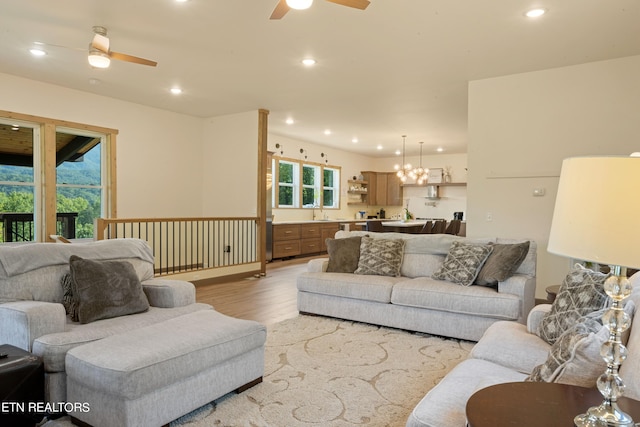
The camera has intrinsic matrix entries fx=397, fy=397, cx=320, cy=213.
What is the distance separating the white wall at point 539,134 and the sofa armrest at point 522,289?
1252mm

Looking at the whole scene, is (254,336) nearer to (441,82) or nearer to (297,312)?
(297,312)

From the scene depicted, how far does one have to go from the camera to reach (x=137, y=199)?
663 centimetres

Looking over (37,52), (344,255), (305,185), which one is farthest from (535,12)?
(305,185)

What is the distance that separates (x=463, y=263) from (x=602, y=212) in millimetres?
2926

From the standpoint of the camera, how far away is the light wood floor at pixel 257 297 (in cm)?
445

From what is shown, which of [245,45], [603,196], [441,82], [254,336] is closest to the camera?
[603,196]

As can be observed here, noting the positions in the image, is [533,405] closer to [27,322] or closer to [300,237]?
[27,322]

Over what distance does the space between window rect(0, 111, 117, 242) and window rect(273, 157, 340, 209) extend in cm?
383

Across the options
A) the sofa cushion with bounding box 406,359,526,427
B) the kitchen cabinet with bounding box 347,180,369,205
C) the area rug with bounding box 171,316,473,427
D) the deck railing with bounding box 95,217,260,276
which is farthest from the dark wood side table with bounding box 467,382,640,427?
the kitchen cabinet with bounding box 347,180,369,205

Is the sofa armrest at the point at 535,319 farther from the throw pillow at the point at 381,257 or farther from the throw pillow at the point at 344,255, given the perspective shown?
the throw pillow at the point at 344,255

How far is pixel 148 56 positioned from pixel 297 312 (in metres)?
3.31

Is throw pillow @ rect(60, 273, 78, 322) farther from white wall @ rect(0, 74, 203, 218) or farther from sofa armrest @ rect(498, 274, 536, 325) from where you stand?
white wall @ rect(0, 74, 203, 218)

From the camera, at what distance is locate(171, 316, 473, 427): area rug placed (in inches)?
89.4

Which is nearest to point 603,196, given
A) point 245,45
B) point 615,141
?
point 245,45
